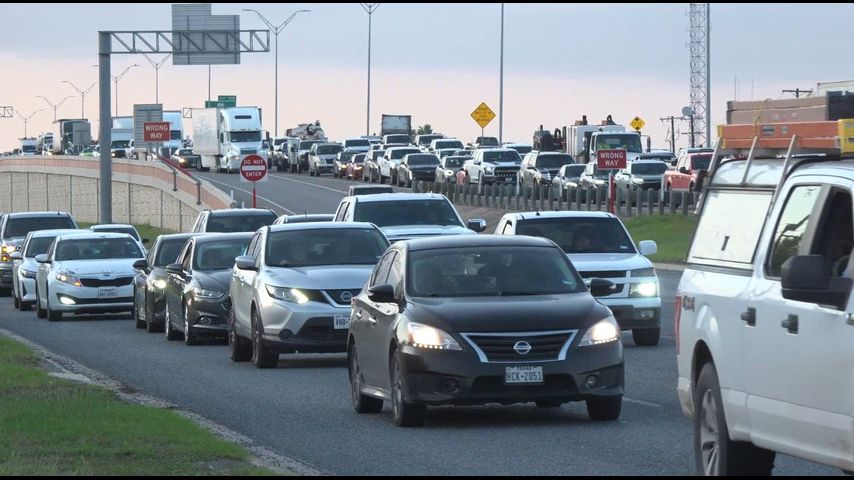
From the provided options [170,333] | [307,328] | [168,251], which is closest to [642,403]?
[307,328]

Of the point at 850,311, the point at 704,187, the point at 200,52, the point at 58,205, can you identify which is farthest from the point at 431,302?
the point at 58,205

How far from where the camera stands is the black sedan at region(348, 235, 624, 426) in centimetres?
1430

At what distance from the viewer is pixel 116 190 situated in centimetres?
9488

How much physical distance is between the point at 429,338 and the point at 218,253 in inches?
497

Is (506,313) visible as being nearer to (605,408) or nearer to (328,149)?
(605,408)

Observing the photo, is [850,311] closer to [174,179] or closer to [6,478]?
[6,478]

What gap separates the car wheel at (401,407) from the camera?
1460 cm

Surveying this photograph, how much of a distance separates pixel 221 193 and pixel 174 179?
9887 millimetres

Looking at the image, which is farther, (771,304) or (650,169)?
(650,169)

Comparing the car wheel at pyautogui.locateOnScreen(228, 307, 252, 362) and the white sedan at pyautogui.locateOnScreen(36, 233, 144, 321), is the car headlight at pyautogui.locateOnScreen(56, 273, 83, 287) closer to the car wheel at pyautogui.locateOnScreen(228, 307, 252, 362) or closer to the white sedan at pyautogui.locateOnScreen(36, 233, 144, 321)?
the white sedan at pyautogui.locateOnScreen(36, 233, 144, 321)

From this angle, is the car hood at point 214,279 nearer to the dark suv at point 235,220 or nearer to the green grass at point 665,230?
the dark suv at point 235,220

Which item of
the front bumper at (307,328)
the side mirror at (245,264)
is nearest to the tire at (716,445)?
the front bumper at (307,328)

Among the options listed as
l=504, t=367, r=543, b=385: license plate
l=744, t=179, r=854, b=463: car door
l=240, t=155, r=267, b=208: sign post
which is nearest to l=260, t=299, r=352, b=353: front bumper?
l=504, t=367, r=543, b=385: license plate

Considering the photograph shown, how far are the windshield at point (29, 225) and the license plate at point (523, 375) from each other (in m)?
32.6
